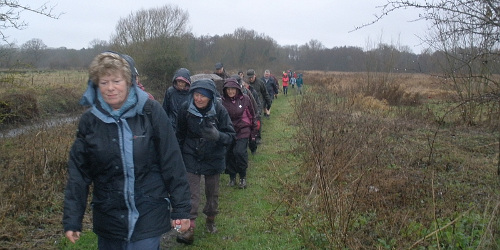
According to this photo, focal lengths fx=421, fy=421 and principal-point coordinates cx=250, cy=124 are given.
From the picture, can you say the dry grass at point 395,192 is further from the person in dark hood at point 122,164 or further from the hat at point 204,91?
the person in dark hood at point 122,164

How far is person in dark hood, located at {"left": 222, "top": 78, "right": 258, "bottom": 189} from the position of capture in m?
7.06

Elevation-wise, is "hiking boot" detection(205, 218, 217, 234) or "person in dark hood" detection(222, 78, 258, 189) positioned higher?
"person in dark hood" detection(222, 78, 258, 189)

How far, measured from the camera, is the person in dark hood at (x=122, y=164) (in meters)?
2.77

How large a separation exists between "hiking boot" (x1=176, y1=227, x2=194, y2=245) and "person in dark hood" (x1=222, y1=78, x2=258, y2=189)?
233 centimetres

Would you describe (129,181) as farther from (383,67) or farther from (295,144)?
(383,67)

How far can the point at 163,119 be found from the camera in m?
2.92

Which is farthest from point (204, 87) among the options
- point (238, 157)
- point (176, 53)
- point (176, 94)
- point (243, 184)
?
point (176, 53)

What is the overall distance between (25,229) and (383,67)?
20300 mm

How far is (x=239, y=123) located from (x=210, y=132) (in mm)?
2466

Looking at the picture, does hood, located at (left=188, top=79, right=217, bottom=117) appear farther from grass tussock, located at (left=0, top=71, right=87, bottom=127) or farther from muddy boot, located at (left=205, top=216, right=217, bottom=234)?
grass tussock, located at (left=0, top=71, right=87, bottom=127)

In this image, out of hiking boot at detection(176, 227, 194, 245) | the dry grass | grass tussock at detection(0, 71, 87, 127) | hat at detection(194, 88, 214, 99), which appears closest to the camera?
the dry grass

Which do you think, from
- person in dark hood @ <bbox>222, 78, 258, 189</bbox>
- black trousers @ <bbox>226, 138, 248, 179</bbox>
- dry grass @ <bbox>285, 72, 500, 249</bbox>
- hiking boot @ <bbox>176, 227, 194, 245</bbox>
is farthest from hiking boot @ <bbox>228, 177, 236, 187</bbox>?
hiking boot @ <bbox>176, 227, 194, 245</bbox>

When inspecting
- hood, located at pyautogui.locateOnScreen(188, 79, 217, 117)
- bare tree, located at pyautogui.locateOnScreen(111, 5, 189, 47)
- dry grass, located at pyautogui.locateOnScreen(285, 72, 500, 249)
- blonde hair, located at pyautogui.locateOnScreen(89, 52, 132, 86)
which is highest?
bare tree, located at pyautogui.locateOnScreen(111, 5, 189, 47)

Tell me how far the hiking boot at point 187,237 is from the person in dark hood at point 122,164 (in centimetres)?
207
